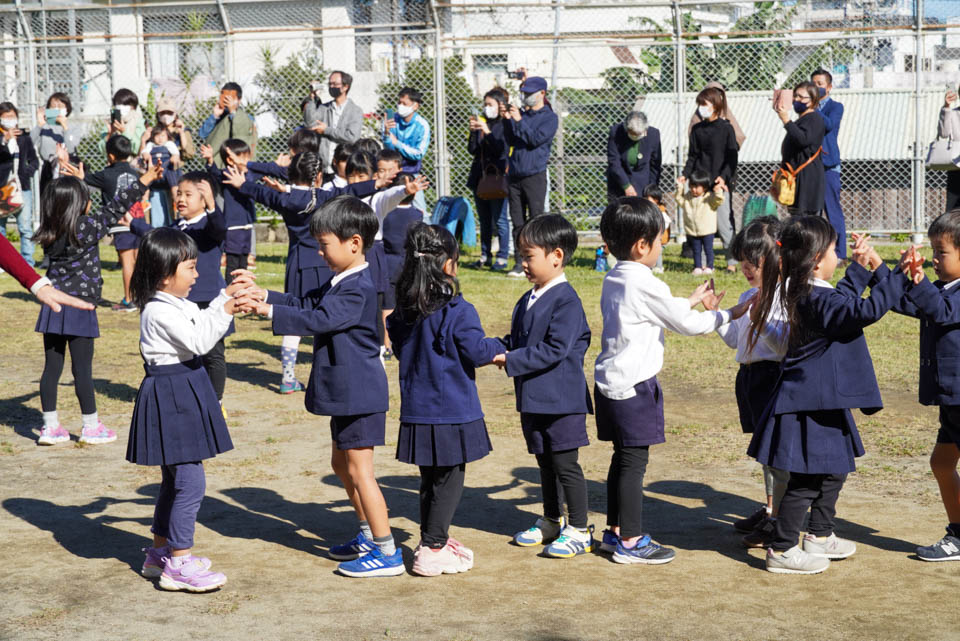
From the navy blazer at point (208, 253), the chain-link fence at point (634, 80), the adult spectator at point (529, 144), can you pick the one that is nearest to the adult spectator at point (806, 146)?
the adult spectator at point (529, 144)

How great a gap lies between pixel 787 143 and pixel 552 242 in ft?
26.9

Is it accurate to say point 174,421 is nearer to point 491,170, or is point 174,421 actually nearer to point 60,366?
point 60,366

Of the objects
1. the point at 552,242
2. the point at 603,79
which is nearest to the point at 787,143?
the point at 603,79

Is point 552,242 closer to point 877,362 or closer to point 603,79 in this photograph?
point 877,362

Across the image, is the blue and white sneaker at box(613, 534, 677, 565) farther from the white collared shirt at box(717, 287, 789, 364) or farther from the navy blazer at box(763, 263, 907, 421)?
the white collared shirt at box(717, 287, 789, 364)

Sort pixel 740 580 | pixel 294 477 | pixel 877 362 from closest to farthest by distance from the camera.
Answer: pixel 740 580 < pixel 294 477 < pixel 877 362

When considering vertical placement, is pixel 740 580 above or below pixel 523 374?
below

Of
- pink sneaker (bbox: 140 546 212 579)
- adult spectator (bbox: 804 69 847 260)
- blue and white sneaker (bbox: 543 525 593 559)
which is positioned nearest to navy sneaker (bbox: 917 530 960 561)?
blue and white sneaker (bbox: 543 525 593 559)

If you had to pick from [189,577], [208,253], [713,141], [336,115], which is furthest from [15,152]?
[189,577]

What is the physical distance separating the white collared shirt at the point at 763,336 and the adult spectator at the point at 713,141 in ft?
26.7

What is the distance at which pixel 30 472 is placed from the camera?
6.35m

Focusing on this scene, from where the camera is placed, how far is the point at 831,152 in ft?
41.5

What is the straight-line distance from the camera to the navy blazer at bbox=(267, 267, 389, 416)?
4617 mm

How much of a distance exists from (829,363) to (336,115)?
32.3ft
